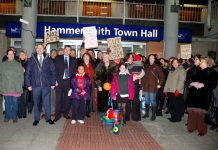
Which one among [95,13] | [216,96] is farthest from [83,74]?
[95,13]

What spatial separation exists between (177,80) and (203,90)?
5.20 feet

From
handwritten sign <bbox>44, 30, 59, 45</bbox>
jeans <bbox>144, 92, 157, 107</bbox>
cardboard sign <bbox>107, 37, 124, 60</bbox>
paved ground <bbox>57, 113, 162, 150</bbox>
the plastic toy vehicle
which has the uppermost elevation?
handwritten sign <bbox>44, 30, 59, 45</bbox>

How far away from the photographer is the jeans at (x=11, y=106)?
905cm

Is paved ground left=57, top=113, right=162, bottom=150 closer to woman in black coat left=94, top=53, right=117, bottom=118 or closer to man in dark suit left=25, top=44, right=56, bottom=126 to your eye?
woman in black coat left=94, top=53, right=117, bottom=118

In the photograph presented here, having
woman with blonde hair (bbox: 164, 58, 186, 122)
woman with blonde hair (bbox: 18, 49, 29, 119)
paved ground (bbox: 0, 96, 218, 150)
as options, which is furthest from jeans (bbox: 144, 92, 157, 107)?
woman with blonde hair (bbox: 18, 49, 29, 119)

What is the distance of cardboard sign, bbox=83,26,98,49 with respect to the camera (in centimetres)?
1095

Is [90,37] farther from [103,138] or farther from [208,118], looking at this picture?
[208,118]

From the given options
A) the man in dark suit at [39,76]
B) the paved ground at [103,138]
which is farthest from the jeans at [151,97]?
the man in dark suit at [39,76]

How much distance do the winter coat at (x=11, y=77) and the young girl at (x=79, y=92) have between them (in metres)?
1.43

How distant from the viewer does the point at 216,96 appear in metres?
8.40

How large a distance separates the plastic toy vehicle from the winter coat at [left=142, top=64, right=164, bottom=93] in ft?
6.05

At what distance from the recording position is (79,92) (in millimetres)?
9148

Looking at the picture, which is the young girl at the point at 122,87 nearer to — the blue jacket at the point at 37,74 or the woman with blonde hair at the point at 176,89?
the woman with blonde hair at the point at 176,89

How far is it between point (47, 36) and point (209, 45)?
1252cm
